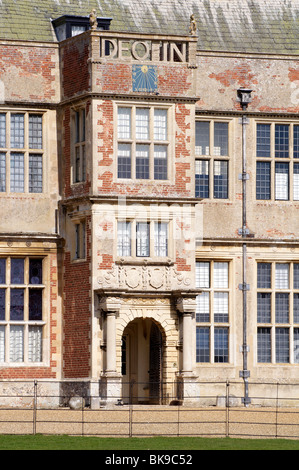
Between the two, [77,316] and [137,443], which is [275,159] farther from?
[137,443]

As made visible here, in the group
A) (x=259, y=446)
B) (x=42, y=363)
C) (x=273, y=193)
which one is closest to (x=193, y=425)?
(x=259, y=446)

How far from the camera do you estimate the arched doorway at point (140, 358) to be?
135 feet

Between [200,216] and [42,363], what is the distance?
592 cm

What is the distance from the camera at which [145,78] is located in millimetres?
39938

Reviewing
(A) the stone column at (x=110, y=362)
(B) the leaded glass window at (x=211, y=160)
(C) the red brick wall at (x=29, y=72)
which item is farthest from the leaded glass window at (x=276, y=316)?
(C) the red brick wall at (x=29, y=72)

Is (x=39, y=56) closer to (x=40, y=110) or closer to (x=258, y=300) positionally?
(x=40, y=110)

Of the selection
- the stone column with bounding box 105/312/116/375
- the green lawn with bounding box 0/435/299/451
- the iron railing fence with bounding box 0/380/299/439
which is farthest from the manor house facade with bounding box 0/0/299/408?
the green lawn with bounding box 0/435/299/451

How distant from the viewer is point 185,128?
4019 centimetres

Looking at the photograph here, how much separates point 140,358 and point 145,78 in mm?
7762

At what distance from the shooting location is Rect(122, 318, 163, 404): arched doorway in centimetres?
4122

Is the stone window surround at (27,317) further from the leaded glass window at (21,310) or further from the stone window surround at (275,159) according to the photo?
the stone window surround at (275,159)

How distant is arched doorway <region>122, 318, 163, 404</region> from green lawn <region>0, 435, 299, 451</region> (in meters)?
10.9

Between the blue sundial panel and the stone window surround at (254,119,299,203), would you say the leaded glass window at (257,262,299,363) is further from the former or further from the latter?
the blue sundial panel

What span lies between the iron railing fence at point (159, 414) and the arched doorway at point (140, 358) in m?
0.21
